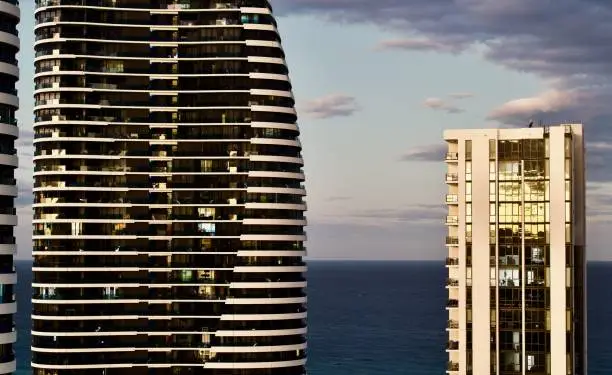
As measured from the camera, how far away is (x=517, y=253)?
149750 mm

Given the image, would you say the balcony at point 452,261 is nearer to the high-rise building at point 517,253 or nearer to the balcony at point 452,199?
the high-rise building at point 517,253

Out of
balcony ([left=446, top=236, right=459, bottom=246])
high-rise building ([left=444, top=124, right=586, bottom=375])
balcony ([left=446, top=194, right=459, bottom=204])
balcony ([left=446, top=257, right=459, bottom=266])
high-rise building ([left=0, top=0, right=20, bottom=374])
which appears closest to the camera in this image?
high-rise building ([left=0, top=0, right=20, bottom=374])

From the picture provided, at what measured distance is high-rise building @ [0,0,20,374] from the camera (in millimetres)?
120625

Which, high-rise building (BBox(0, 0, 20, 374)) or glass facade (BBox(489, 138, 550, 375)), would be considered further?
glass facade (BBox(489, 138, 550, 375))

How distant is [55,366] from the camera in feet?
631

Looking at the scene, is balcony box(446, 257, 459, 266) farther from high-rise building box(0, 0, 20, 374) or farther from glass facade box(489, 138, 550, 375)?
high-rise building box(0, 0, 20, 374)

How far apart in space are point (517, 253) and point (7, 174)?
65025mm

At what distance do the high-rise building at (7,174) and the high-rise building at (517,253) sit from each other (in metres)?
56.3

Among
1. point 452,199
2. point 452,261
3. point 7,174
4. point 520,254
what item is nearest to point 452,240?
point 452,261

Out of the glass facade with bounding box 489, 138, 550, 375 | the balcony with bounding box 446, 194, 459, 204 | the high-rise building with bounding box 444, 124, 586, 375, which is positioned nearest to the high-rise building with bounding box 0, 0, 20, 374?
the high-rise building with bounding box 444, 124, 586, 375

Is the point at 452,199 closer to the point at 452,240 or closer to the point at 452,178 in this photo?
the point at 452,178

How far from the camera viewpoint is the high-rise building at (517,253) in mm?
147750

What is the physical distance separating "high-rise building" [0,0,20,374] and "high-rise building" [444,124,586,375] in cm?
5635

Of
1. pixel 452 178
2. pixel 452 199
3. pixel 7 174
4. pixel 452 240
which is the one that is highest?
pixel 452 178
